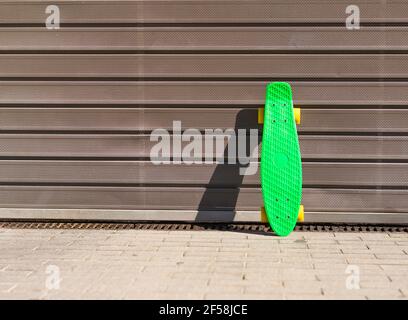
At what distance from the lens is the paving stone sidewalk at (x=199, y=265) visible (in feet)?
16.0

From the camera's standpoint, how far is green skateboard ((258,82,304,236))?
6.59 m

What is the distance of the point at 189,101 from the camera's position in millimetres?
7000

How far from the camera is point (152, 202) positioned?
7098 millimetres

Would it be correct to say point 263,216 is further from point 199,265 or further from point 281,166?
point 199,265

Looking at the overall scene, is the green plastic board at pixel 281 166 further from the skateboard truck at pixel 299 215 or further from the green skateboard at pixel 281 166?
the skateboard truck at pixel 299 215

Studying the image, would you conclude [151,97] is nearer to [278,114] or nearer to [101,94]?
[101,94]

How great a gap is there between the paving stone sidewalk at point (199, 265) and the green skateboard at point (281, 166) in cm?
23

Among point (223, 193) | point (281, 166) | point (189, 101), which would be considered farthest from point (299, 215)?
point (189, 101)

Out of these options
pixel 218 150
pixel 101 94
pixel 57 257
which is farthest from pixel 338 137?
pixel 57 257

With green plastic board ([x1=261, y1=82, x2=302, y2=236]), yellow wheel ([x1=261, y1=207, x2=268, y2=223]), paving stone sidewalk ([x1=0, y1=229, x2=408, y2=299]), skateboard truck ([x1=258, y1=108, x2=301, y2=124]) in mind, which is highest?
skateboard truck ([x1=258, y1=108, x2=301, y2=124])

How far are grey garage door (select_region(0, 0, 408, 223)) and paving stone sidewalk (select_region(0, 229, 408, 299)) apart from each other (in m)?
0.40

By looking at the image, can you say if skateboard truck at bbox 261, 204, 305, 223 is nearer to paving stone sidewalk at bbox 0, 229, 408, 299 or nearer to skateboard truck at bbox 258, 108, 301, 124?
paving stone sidewalk at bbox 0, 229, 408, 299

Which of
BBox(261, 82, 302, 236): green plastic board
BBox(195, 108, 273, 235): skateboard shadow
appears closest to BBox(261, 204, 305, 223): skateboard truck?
BBox(261, 82, 302, 236): green plastic board

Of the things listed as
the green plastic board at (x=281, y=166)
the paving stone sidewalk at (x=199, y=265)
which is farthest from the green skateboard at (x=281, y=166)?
the paving stone sidewalk at (x=199, y=265)
